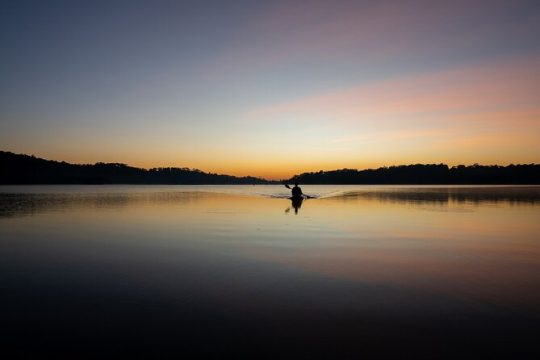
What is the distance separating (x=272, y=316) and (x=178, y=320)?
71.0 inches

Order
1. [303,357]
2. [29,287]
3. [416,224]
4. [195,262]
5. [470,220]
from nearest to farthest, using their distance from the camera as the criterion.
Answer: [303,357] → [29,287] → [195,262] → [416,224] → [470,220]

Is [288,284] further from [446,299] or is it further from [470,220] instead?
[470,220]

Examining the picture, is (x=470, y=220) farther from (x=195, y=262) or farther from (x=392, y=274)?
(x=195, y=262)

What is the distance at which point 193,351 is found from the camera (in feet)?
18.5

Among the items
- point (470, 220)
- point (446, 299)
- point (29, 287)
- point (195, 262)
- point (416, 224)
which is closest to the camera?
point (446, 299)

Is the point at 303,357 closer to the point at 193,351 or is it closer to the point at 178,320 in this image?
the point at 193,351

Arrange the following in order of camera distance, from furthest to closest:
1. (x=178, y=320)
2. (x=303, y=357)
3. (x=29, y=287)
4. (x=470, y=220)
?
(x=470, y=220) → (x=29, y=287) → (x=178, y=320) → (x=303, y=357)

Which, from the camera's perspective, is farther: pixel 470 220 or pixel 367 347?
pixel 470 220

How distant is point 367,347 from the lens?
19.1ft

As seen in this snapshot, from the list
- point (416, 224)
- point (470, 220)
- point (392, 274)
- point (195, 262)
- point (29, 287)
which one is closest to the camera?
point (29, 287)

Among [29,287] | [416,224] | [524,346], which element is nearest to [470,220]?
[416,224]

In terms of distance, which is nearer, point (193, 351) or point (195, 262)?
point (193, 351)

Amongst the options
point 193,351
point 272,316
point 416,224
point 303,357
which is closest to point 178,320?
point 193,351

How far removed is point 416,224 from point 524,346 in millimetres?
18034
